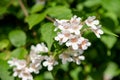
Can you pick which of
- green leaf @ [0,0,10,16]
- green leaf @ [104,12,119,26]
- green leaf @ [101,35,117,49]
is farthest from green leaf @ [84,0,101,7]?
green leaf @ [0,0,10,16]

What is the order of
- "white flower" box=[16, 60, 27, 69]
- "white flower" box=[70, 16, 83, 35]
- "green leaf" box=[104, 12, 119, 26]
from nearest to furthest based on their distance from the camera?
"white flower" box=[70, 16, 83, 35], "white flower" box=[16, 60, 27, 69], "green leaf" box=[104, 12, 119, 26]

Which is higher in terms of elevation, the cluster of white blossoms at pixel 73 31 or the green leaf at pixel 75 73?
the green leaf at pixel 75 73

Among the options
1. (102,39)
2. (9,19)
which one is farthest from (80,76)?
(9,19)

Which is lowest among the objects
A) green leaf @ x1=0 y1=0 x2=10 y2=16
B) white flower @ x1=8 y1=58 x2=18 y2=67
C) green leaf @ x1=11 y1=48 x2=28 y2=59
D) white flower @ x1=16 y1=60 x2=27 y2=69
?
white flower @ x1=16 y1=60 x2=27 y2=69

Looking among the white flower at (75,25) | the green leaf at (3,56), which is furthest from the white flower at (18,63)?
the white flower at (75,25)

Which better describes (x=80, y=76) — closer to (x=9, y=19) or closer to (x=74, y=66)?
(x=74, y=66)

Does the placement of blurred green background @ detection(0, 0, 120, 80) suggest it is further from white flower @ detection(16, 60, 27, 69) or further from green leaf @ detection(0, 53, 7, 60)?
white flower @ detection(16, 60, 27, 69)

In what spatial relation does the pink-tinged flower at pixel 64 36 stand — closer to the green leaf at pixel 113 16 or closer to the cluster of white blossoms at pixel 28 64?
the cluster of white blossoms at pixel 28 64

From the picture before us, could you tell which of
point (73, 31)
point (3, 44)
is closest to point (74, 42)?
point (73, 31)
